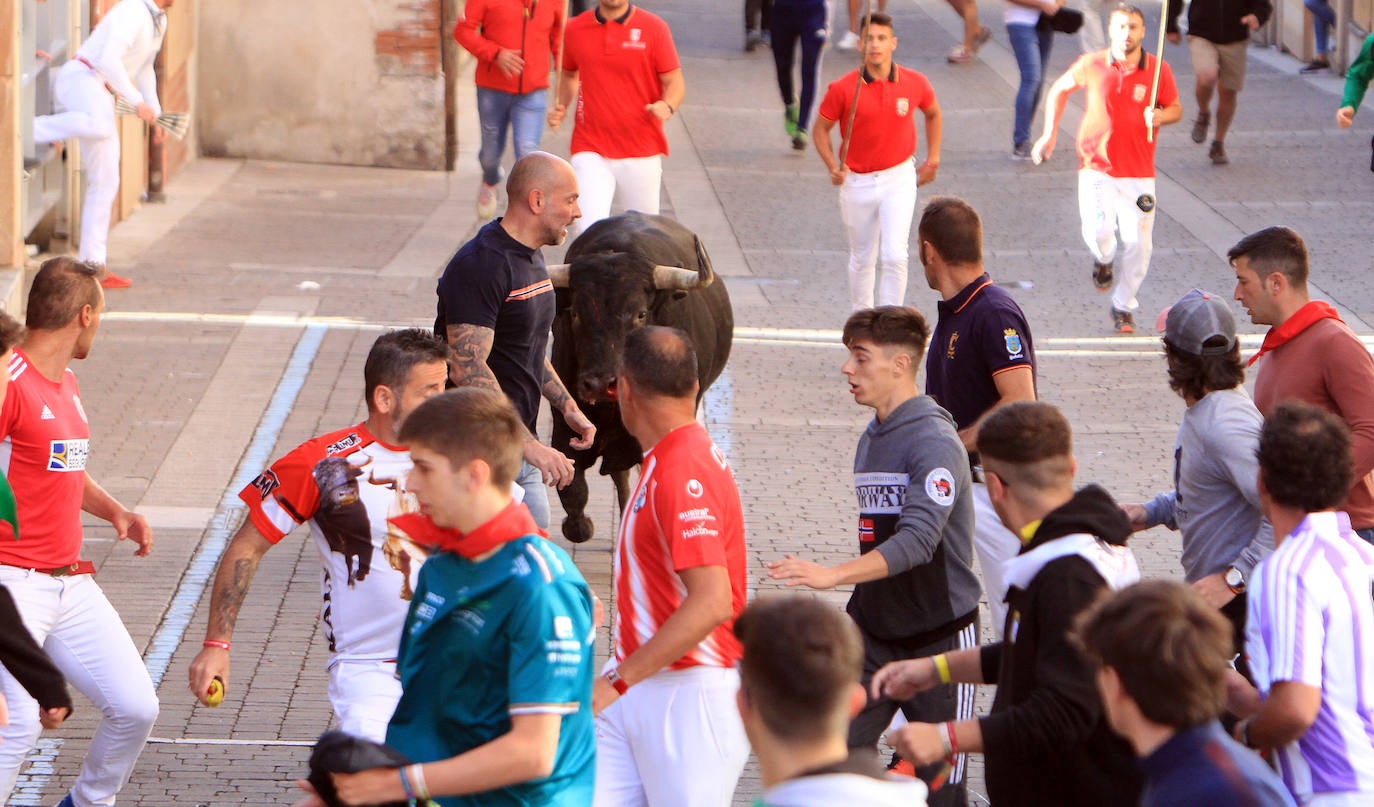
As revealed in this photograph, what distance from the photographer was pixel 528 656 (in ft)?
12.5

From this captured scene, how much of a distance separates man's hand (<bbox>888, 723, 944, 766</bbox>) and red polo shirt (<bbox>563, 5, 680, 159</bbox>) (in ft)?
30.5

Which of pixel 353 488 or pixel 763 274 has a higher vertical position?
pixel 353 488

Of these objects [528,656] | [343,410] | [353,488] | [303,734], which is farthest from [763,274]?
[528,656]

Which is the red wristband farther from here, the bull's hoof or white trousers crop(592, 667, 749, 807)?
the bull's hoof

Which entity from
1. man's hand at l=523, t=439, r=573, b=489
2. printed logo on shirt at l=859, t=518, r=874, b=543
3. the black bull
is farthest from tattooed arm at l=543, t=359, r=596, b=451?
printed logo on shirt at l=859, t=518, r=874, b=543

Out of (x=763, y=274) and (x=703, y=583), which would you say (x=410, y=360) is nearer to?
(x=703, y=583)

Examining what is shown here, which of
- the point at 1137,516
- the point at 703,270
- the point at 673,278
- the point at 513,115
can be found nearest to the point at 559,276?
the point at 673,278

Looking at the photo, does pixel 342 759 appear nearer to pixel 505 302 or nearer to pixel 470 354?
pixel 470 354

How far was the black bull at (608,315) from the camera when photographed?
923 cm

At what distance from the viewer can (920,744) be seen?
425 centimetres

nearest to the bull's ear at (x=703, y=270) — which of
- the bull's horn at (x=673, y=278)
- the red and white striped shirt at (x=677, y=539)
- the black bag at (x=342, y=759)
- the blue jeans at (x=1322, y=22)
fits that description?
the bull's horn at (x=673, y=278)

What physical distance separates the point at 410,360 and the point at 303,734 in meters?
2.12

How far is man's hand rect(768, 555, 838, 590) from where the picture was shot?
4996 mm

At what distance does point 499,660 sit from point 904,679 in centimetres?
136
